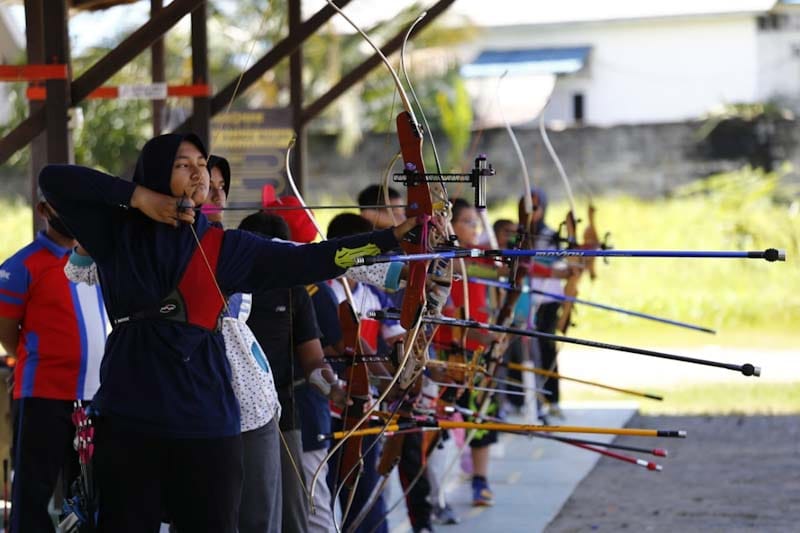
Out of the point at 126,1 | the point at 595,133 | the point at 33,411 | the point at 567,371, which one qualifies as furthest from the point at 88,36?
the point at 33,411

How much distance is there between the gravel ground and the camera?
610cm

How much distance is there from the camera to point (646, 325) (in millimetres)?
15406

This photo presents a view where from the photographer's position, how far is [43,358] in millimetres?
4613

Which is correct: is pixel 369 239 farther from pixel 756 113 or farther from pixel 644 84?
pixel 644 84

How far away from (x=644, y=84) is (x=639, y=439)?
1985cm

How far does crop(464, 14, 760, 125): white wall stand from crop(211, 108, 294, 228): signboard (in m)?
19.0

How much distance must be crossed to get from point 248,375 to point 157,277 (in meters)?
0.37

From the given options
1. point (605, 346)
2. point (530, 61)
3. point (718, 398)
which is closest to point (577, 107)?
point (530, 61)

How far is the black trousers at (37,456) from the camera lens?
4555 millimetres

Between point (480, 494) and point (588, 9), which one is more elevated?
point (588, 9)

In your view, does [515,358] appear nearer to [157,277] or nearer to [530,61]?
[157,277]

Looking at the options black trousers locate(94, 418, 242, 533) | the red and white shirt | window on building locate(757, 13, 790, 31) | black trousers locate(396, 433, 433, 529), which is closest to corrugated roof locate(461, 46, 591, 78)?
window on building locate(757, 13, 790, 31)

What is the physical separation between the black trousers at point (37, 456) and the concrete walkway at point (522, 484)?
1716 mm

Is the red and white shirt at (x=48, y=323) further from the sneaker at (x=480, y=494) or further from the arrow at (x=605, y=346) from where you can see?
the sneaker at (x=480, y=494)
